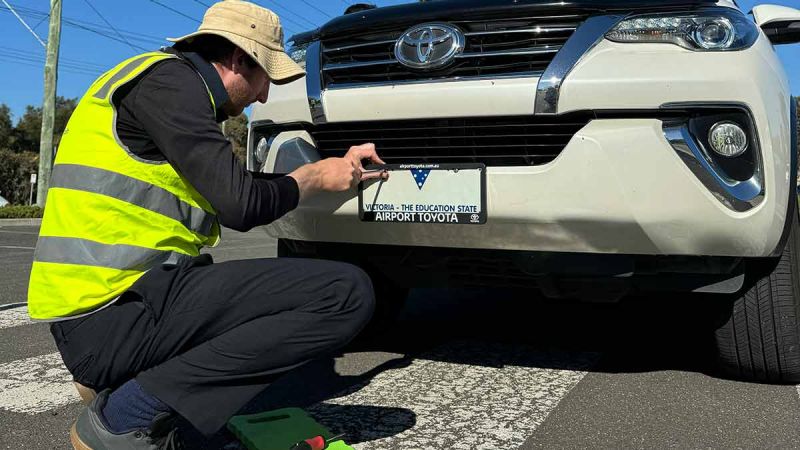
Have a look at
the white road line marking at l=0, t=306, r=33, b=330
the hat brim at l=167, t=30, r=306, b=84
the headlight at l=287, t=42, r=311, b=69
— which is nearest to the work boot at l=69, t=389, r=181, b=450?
the hat brim at l=167, t=30, r=306, b=84

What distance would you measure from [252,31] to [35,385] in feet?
5.32

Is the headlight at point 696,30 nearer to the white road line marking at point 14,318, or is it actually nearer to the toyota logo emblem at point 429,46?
the toyota logo emblem at point 429,46

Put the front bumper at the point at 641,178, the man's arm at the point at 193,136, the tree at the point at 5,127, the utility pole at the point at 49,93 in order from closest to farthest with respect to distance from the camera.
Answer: the man's arm at the point at 193,136 → the front bumper at the point at 641,178 → the utility pole at the point at 49,93 → the tree at the point at 5,127

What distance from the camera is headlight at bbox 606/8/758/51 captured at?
2.33 meters

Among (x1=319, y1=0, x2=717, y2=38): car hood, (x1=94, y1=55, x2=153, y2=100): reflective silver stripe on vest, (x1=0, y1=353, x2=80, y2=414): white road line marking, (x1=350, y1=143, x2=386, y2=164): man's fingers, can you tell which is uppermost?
(x1=319, y1=0, x2=717, y2=38): car hood

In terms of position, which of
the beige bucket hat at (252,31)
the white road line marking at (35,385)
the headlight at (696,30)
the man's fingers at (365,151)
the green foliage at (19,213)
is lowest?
the green foliage at (19,213)

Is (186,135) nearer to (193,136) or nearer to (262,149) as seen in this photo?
(193,136)

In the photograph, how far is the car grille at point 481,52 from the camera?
8.11 feet

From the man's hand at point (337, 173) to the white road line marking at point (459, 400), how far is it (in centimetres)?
73

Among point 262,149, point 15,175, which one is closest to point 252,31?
point 262,149

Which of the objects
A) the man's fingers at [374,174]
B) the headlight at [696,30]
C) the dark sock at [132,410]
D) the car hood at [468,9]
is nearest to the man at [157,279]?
the dark sock at [132,410]

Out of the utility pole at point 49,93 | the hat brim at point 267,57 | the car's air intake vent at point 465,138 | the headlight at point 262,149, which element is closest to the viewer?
the hat brim at point 267,57

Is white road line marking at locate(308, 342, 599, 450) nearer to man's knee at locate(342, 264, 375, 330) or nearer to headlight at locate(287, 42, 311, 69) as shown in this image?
man's knee at locate(342, 264, 375, 330)

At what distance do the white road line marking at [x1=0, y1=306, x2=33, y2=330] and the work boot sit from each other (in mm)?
2091
